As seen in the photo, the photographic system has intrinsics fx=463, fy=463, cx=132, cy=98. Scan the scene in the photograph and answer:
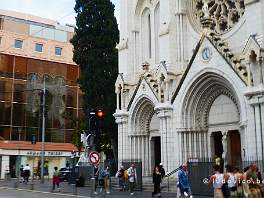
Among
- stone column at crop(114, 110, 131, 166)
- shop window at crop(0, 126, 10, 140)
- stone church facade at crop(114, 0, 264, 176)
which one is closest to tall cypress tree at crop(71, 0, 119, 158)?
stone column at crop(114, 110, 131, 166)

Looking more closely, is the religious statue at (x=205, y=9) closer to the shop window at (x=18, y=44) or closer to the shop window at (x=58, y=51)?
the shop window at (x=18, y=44)

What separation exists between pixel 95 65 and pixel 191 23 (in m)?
10.9

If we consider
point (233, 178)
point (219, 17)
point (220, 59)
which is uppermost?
point (219, 17)

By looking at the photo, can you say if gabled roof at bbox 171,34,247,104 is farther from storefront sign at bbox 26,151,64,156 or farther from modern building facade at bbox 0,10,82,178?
storefront sign at bbox 26,151,64,156

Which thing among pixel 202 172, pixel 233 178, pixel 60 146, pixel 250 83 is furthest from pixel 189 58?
pixel 60 146

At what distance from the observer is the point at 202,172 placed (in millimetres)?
25000

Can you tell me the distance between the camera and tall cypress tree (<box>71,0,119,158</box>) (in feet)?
128

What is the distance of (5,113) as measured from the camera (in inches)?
2202

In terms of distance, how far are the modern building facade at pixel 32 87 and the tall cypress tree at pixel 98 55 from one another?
49.2ft

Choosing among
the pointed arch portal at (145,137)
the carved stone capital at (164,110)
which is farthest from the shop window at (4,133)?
the carved stone capital at (164,110)

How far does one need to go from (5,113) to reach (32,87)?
5.26 metres

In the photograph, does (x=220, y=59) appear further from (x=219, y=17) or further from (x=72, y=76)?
(x=72, y=76)

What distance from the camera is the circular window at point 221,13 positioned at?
92.6 feet

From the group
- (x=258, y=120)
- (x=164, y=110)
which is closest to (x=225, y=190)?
(x=258, y=120)
